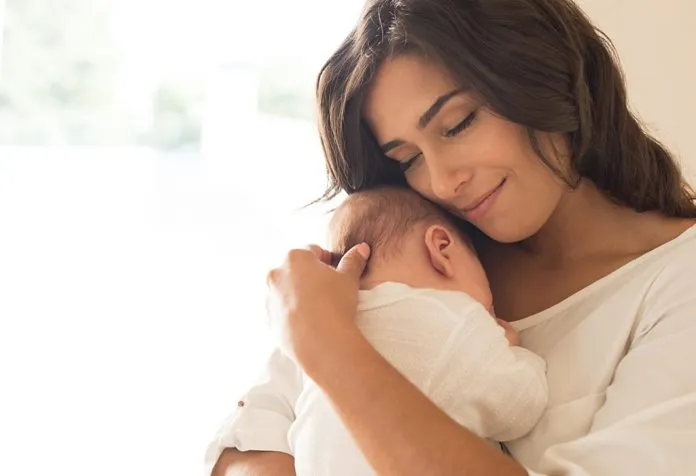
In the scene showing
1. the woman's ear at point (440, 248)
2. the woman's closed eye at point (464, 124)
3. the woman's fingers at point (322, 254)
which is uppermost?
the woman's closed eye at point (464, 124)

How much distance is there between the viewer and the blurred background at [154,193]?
1.81 metres

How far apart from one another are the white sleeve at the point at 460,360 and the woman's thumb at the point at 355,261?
0.25 ft

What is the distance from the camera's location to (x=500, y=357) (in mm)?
1020

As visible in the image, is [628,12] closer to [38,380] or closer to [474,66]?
[474,66]

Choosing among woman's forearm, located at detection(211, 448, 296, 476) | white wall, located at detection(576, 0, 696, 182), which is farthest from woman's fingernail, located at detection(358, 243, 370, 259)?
white wall, located at detection(576, 0, 696, 182)

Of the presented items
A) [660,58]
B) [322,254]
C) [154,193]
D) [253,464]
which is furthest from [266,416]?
[660,58]

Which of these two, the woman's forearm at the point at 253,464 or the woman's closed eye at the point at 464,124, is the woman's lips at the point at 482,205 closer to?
the woman's closed eye at the point at 464,124

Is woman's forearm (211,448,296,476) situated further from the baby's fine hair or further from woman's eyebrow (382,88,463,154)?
woman's eyebrow (382,88,463,154)

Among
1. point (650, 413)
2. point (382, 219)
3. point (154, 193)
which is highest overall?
point (154, 193)

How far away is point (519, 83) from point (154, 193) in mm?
1044

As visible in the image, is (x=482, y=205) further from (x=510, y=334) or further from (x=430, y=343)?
(x=430, y=343)

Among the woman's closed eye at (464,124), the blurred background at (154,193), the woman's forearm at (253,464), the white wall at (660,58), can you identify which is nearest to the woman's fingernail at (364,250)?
the woman's closed eye at (464,124)

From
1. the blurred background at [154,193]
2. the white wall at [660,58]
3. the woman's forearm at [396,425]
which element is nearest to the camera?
the woman's forearm at [396,425]

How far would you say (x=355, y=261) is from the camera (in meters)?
1.12
